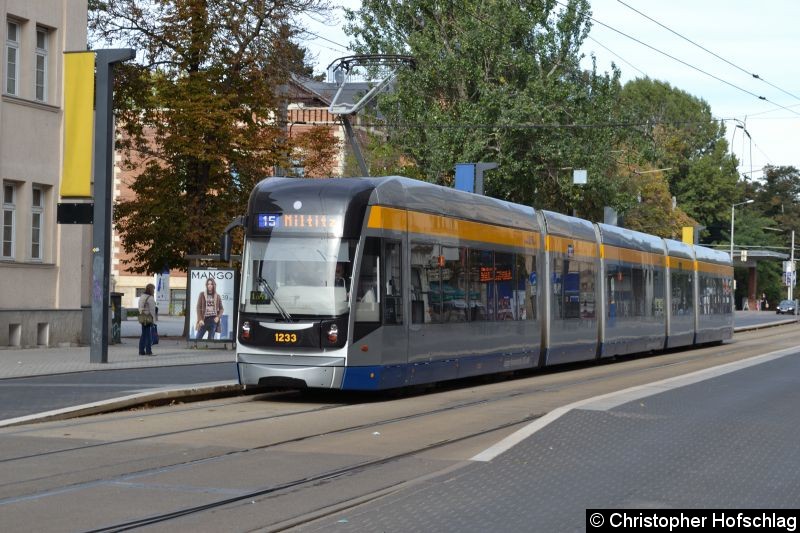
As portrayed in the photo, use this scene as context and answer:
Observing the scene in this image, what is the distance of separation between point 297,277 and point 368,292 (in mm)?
956

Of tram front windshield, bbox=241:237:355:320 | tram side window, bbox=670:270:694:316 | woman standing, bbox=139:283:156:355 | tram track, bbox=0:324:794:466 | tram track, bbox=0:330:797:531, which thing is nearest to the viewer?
tram track, bbox=0:330:797:531

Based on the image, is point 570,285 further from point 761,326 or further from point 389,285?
point 761,326

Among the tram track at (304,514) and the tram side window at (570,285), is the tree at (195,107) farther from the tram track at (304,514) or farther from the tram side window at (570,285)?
the tram track at (304,514)

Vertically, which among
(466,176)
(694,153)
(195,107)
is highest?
(694,153)

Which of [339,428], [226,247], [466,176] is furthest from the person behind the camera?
[466,176]

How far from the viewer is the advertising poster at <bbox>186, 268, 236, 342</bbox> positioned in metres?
29.5

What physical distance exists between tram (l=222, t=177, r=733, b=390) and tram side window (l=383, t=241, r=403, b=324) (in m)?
0.02

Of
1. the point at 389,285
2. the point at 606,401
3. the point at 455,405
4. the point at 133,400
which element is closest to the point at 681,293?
the point at 606,401

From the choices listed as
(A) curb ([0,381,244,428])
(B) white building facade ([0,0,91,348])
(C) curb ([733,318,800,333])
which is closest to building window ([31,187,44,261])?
(B) white building facade ([0,0,91,348])

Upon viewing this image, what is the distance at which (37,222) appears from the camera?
30766mm

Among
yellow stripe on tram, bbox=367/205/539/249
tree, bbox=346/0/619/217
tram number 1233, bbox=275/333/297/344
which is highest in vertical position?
tree, bbox=346/0/619/217

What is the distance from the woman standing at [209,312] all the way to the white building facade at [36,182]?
10.3ft

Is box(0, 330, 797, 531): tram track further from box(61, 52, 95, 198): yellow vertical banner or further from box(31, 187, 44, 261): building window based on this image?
box(31, 187, 44, 261): building window

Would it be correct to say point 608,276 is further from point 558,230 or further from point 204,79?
point 204,79
